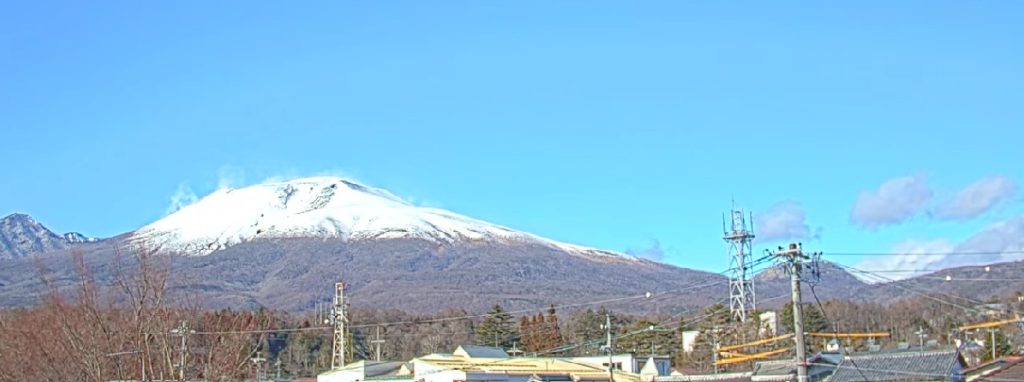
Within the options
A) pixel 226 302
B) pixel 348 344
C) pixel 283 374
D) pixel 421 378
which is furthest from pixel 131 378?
pixel 226 302

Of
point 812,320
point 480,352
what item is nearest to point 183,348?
point 480,352

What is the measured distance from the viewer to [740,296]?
67438mm

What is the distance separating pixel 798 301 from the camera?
2097 cm

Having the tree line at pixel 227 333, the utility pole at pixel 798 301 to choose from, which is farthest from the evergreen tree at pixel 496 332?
the utility pole at pixel 798 301

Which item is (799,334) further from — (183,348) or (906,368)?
(906,368)

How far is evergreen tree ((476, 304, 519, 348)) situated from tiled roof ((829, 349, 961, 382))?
35.5 meters

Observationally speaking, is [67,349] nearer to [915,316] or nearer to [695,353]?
[695,353]

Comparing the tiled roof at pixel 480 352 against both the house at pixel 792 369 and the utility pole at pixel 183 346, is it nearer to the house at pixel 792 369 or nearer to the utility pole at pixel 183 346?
the house at pixel 792 369

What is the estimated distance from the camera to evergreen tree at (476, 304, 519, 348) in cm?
7119

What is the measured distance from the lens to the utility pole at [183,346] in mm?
24281

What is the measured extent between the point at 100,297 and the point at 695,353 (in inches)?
1629

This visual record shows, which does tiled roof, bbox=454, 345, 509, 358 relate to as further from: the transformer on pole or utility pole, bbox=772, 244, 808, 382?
utility pole, bbox=772, 244, 808, 382

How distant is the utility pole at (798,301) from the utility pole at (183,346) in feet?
37.2

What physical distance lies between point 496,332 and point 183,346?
46.5 metres
